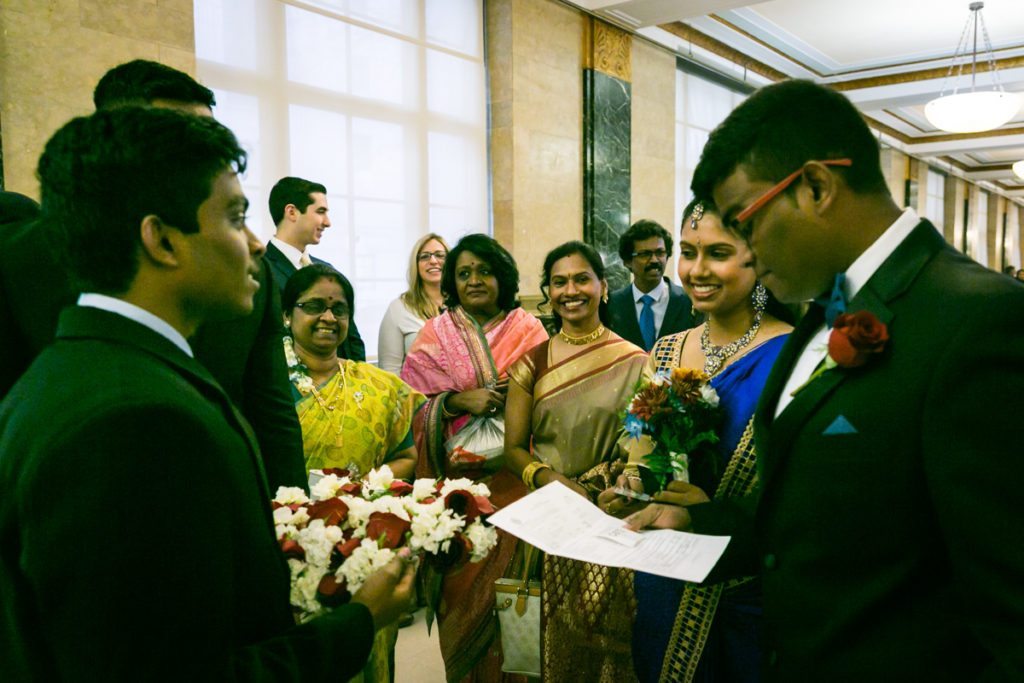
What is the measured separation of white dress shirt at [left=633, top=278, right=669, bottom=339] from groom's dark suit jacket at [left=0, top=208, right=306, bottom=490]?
8.71 feet

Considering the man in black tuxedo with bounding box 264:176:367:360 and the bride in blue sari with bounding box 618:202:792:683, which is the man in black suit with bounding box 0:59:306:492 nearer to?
the bride in blue sari with bounding box 618:202:792:683

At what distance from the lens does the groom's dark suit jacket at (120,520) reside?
27.3 inches

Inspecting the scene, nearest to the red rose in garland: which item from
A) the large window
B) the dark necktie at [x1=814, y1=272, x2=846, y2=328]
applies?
the dark necktie at [x1=814, y1=272, x2=846, y2=328]

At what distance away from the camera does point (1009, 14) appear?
24.1 ft

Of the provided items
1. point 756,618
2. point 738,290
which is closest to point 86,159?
point 738,290

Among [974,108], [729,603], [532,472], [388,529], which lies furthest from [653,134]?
[388,529]

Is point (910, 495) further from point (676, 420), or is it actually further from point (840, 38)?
point (840, 38)

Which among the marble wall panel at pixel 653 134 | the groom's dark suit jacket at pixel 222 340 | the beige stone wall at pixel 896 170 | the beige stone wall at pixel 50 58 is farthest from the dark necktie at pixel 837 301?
the beige stone wall at pixel 896 170

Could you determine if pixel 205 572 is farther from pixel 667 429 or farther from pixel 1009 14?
pixel 1009 14

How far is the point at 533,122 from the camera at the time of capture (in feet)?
18.7

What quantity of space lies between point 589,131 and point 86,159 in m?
5.68

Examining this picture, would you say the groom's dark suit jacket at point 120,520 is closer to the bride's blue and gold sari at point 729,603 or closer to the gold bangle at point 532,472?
the bride's blue and gold sari at point 729,603

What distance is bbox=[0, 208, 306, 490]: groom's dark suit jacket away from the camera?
4.32 ft

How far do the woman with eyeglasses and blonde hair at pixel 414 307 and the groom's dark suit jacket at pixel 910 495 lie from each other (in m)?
2.91
